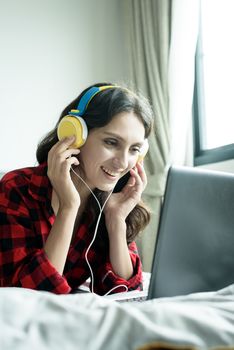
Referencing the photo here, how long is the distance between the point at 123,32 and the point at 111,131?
192 cm

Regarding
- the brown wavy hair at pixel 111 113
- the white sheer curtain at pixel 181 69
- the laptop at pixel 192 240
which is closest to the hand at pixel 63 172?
the brown wavy hair at pixel 111 113

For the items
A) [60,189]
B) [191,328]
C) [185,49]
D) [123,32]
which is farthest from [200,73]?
[191,328]

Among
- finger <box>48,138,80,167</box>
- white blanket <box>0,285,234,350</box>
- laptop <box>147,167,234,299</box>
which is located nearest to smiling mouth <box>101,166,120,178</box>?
finger <box>48,138,80,167</box>

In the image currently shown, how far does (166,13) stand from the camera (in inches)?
103

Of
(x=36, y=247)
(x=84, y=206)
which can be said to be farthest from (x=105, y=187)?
(x=36, y=247)

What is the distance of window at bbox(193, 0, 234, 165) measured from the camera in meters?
2.61

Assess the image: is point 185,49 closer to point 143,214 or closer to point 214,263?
point 143,214

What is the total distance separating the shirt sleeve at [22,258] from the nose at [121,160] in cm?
31

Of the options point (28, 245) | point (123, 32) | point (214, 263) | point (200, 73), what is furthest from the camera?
point (123, 32)

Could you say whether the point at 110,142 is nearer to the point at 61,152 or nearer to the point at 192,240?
the point at 61,152

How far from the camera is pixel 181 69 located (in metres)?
2.51

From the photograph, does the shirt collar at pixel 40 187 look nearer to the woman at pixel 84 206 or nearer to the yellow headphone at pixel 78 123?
the woman at pixel 84 206

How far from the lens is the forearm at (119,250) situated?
1.45 meters

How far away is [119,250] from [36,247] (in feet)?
0.96
